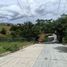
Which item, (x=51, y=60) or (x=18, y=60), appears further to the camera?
(x=51, y=60)

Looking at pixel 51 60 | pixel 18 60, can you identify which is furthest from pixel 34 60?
pixel 51 60

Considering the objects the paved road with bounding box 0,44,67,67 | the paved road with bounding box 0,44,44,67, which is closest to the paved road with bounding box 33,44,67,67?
the paved road with bounding box 0,44,67,67

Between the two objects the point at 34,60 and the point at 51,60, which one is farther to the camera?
the point at 51,60

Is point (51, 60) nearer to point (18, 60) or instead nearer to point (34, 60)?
point (34, 60)

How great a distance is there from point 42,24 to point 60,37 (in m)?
11.1

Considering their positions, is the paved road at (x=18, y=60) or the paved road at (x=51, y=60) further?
the paved road at (x=51, y=60)

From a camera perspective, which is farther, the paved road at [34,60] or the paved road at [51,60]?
the paved road at [51,60]

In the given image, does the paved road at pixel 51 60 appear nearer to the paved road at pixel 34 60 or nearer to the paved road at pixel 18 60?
the paved road at pixel 34 60

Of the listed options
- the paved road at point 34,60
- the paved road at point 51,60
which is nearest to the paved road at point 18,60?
the paved road at point 34,60

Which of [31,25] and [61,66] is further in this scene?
[31,25]

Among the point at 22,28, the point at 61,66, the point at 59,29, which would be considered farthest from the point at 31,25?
the point at 61,66

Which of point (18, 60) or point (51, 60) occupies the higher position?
point (18, 60)

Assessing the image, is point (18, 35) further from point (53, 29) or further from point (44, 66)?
point (44, 66)

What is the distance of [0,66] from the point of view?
648 inches
